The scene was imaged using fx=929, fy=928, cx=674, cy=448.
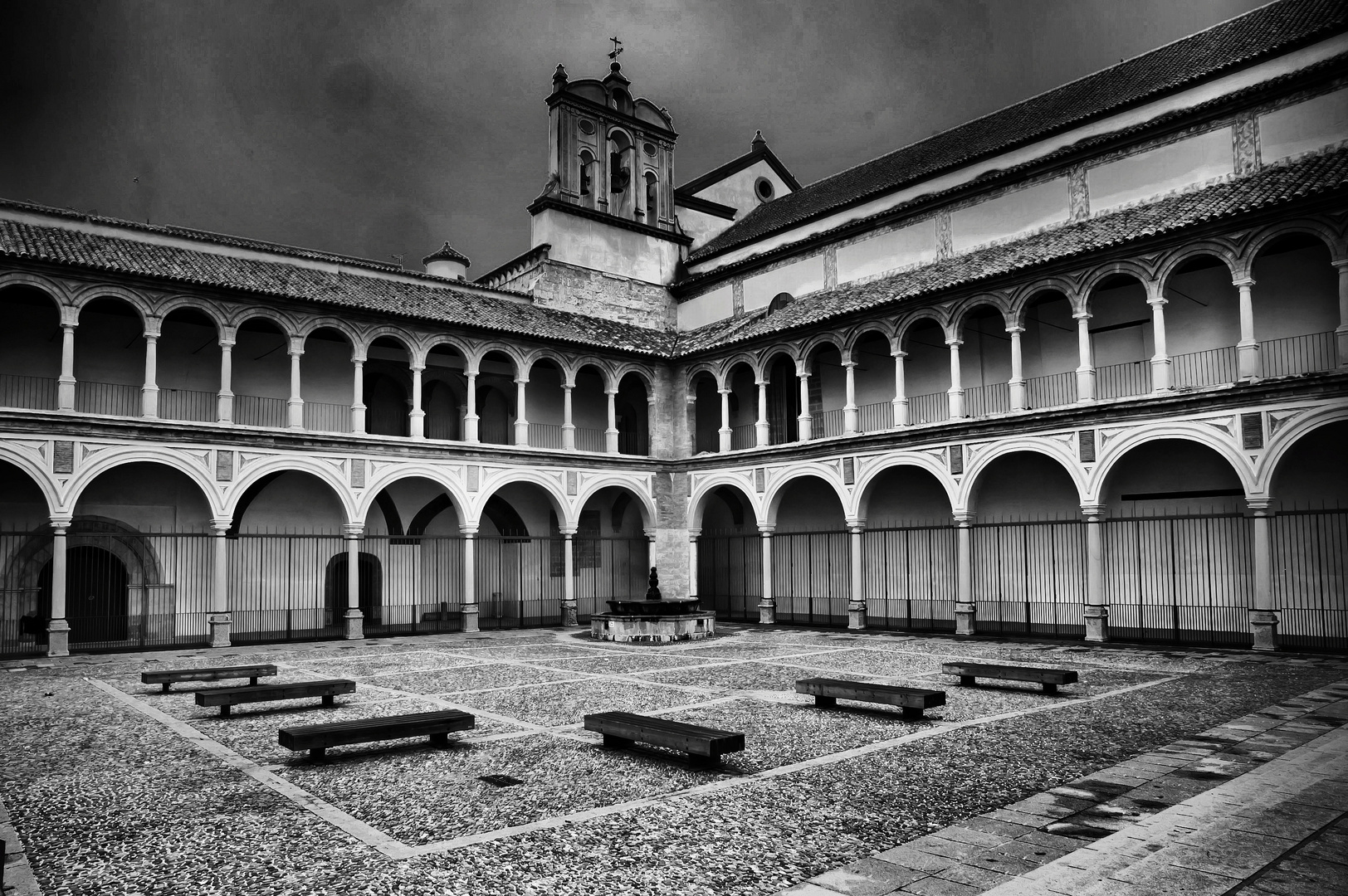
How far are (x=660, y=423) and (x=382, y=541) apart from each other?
8515 millimetres

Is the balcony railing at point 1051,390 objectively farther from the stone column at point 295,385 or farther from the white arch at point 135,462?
the white arch at point 135,462

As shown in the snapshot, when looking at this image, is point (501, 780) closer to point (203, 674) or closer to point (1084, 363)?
point (203, 674)

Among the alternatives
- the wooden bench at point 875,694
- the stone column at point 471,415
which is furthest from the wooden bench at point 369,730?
the stone column at point 471,415

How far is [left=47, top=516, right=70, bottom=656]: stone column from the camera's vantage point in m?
17.6

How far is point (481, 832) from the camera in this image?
5531mm

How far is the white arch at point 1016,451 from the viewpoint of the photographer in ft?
61.0

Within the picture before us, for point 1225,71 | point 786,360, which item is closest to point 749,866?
point 1225,71

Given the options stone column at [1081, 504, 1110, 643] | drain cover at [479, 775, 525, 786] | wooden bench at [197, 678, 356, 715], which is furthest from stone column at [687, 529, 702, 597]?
drain cover at [479, 775, 525, 786]

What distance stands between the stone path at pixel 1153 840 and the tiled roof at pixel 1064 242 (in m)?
12.5

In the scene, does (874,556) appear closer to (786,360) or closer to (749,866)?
(786,360)

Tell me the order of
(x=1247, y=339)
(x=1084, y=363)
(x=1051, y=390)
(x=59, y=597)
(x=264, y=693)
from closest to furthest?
(x=264, y=693) < (x=1247, y=339) < (x=59, y=597) < (x=1084, y=363) < (x=1051, y=390)

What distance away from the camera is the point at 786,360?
27.0m

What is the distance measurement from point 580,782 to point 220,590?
15.7m

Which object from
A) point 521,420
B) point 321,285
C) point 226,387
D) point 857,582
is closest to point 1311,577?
point 857,582
